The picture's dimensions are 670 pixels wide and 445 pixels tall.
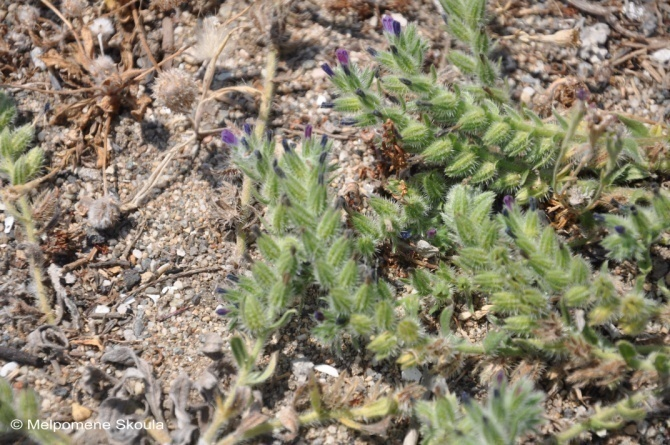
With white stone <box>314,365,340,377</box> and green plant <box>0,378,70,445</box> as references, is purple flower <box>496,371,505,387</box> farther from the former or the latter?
green plant <box>0,378,70,445</box>

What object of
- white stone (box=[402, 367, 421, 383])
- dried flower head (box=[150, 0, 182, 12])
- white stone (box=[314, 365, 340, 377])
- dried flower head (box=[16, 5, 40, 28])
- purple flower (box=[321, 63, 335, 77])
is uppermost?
dried flower head (box=[16, 5, 40, 28])

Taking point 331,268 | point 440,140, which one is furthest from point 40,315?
point 440,140

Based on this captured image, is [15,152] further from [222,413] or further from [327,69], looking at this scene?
[222,413]

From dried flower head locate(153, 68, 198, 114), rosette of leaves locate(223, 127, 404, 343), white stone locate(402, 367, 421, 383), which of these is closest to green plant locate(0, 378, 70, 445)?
rosette of leaves locate(223, 127, 404, 343)

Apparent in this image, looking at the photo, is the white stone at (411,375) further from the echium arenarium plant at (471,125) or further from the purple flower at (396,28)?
the purple flower at (396,28)

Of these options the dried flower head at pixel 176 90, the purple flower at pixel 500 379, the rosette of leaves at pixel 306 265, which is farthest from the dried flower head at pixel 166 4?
the purple flower at pixel 500 379

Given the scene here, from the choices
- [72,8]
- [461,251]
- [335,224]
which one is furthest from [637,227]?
[72,8]

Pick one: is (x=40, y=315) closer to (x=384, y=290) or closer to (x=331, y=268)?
(x=331, y=268)
